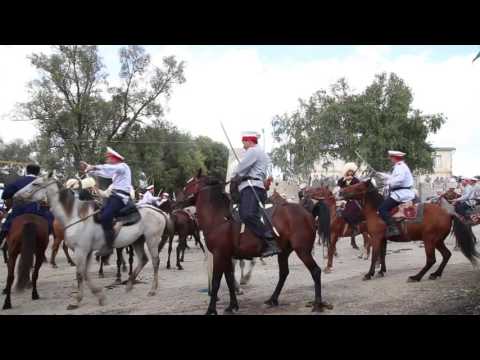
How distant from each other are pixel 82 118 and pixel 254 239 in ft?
105

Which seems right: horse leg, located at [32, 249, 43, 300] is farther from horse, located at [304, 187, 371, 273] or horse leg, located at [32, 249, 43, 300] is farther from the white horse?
horse, located at [304, 187, 371, 273]

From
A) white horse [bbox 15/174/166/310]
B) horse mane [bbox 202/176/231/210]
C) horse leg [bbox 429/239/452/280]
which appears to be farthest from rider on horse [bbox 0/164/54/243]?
horse leg [bbox 429/239/452/280]

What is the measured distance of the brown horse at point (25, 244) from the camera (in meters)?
8.60

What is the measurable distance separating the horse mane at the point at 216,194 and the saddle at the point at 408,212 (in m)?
4.38

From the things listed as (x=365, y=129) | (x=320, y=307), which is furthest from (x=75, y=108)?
(x=320, y=307)

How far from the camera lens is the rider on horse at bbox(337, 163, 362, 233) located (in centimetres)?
1154

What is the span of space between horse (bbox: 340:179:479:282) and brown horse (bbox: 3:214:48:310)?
21.7ft

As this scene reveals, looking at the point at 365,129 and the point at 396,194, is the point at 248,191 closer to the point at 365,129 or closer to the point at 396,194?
the point at 396,194

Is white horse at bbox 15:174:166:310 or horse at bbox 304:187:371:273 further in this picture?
horse at bbox 304:187:371:273

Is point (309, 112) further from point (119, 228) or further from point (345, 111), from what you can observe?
point (119, 228)

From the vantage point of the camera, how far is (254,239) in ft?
25.8

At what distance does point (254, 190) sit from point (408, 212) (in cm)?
434

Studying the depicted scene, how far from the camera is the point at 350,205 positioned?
1216cm
